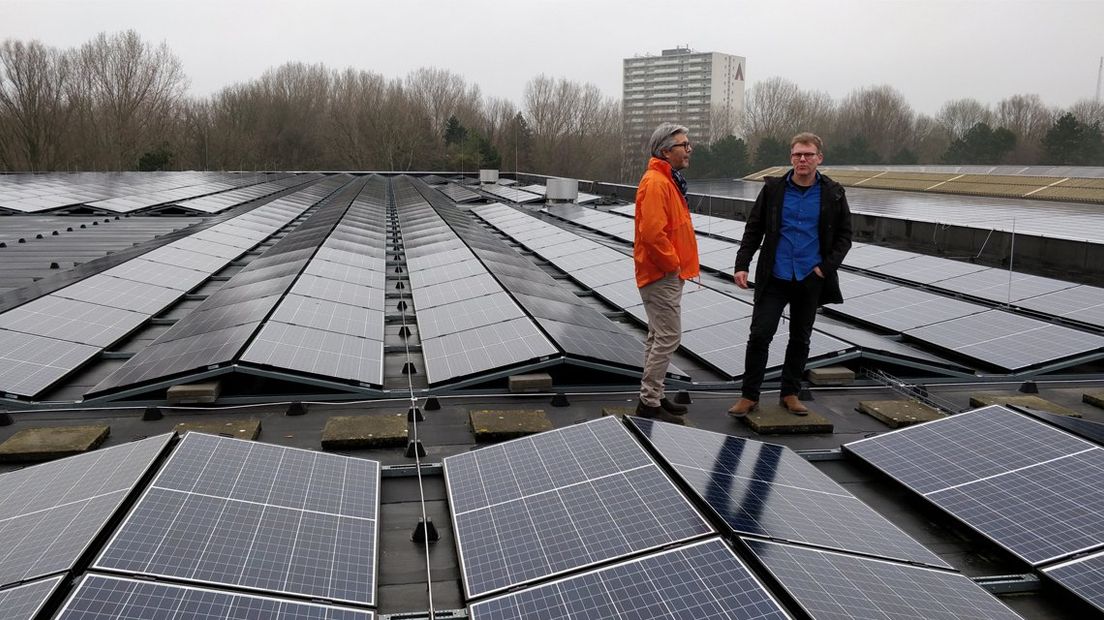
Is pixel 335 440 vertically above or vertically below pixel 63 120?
below

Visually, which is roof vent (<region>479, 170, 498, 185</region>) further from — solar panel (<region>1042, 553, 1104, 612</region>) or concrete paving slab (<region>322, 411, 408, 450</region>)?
solar panel (<region>1042, 553, 1104, 612</region>)

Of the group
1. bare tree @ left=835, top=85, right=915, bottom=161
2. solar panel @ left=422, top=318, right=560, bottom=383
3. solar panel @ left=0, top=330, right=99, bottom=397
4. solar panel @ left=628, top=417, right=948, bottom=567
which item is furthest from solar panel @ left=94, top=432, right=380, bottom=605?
bare tree @ left=835, top=85, right=915, bottom=161

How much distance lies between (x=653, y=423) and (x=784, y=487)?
104 cm

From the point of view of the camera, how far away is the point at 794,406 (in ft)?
22.5

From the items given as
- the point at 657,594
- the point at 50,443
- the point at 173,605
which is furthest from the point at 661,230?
the point at 50,443

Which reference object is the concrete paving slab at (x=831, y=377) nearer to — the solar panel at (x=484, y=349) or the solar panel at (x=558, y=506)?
the solar panel at (x=484, y=349)

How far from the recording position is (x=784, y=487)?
466cm

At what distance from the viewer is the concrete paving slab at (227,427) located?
243 inches

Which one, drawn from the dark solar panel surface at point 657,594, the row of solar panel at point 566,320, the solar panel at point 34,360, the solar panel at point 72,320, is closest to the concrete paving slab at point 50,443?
the solar panel at point 34,360

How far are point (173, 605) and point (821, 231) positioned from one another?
18.0ft

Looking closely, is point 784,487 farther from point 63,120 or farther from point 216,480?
point 63,120

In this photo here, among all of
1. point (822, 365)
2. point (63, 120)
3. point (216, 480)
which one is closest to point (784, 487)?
point (216, 480)

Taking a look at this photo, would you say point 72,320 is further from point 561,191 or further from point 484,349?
point 561,191

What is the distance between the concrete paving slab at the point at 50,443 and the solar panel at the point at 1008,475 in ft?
19.0
